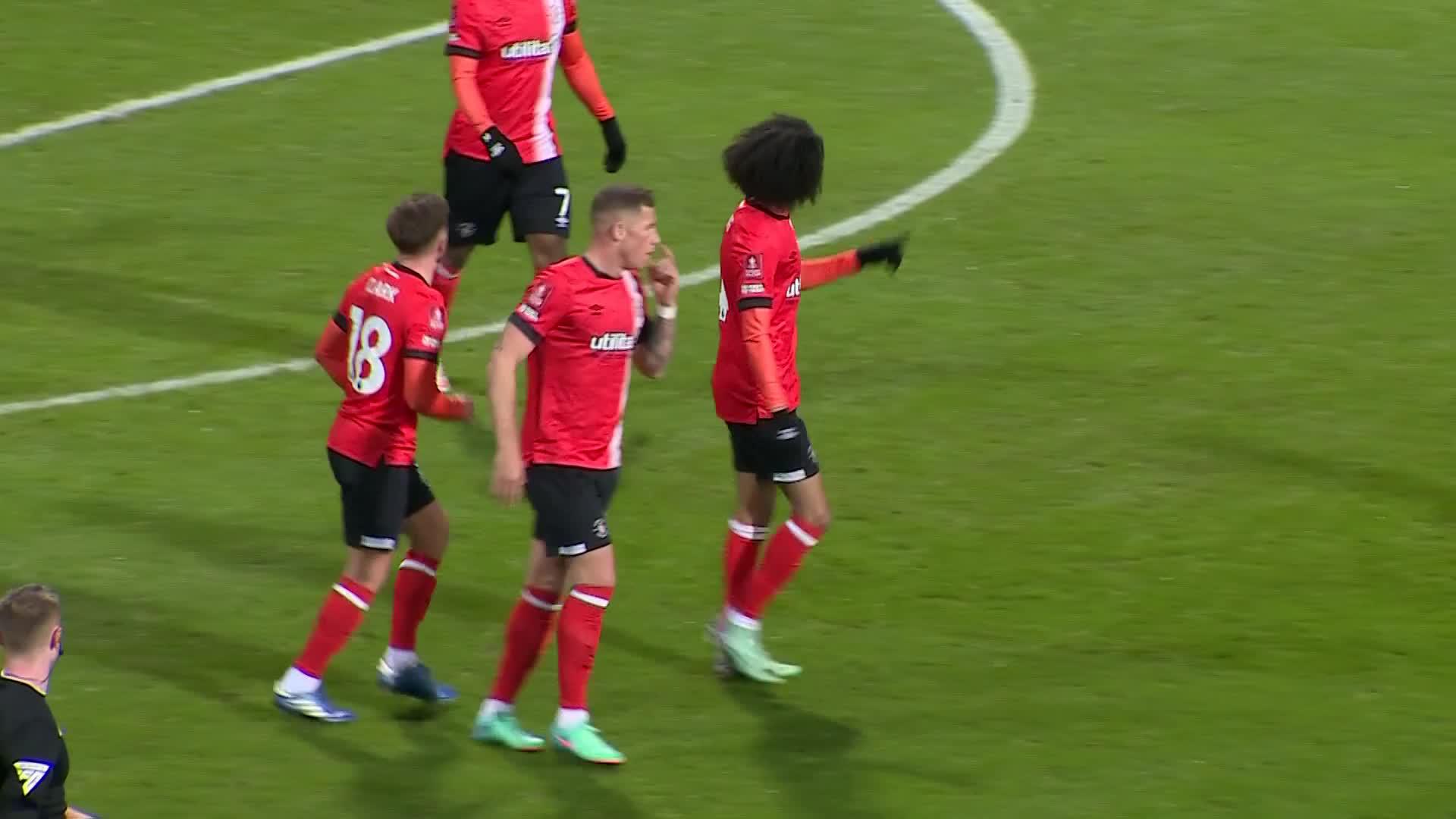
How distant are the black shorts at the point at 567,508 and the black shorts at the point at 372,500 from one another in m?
0.59

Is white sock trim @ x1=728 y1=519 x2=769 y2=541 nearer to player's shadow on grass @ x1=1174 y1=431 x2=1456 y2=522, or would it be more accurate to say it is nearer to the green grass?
the green grass

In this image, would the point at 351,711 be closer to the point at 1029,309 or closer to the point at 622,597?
the point at 622,597

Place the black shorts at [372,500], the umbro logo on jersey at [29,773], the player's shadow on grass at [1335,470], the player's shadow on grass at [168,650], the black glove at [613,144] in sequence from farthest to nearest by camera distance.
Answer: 1. the black glove at [613,144]
2. the player's shadow on grass at [1335,470]
3. the player's shadow on grass at [168,650]
4. the black shorts at [372,500]
5. the umbro logo on jersey at [29,773]

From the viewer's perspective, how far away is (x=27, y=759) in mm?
5809

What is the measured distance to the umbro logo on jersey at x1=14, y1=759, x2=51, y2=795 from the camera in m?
5.80

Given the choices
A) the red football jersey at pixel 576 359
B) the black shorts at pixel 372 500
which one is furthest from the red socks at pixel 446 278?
the red football jersey at pixel 576 359

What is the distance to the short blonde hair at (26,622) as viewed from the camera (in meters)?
5.94

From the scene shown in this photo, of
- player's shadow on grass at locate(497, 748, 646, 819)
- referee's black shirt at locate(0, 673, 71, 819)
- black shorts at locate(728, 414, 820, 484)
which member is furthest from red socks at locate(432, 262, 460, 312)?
referee's black shirt at locate(0, 673, 71, 819)

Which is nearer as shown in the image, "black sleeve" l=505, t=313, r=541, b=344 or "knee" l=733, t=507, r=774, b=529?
"black sleeve" l=505, t=313, r=541, b=344

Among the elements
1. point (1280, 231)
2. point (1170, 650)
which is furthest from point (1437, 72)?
point (1170, 650)

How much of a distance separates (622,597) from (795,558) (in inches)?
43.9

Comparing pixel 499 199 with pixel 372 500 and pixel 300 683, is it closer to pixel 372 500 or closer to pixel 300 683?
pixel 372 500

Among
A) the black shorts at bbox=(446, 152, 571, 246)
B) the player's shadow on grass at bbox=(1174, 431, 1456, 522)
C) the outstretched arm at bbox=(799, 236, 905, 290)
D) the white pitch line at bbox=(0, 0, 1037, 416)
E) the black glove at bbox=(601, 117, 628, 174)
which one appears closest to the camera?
the outstretched arm at bbox=(799, 236, 905, 290)

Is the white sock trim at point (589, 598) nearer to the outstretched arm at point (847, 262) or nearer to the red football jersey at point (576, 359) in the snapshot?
the red football jersey at point (576, 359)
